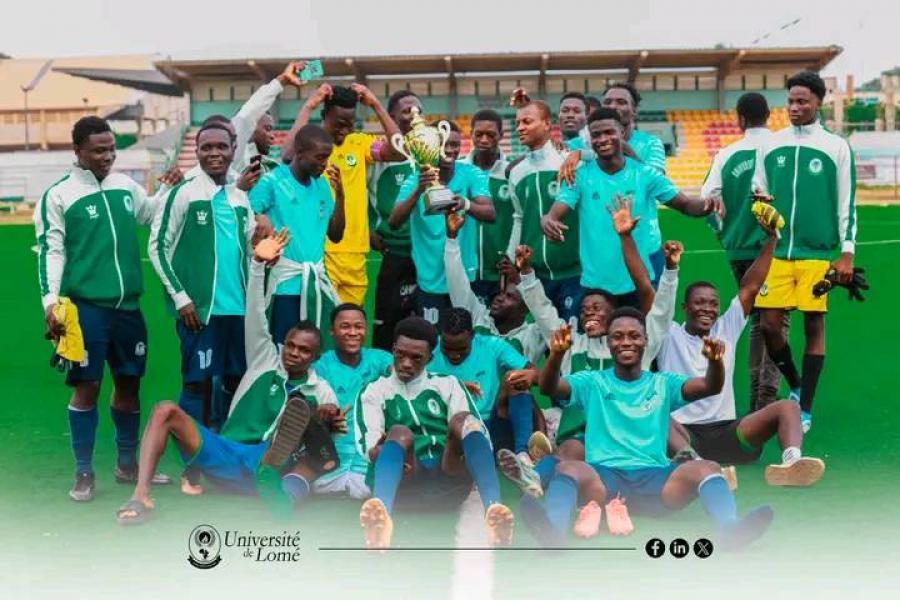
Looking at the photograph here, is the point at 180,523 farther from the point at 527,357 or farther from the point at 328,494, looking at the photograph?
the point at 527,357

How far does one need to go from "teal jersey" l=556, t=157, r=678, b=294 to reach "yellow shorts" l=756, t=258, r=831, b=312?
858 millimetres

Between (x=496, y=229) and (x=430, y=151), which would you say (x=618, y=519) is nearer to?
A: (x=430, y=151)

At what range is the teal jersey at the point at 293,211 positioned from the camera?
5.76 meters

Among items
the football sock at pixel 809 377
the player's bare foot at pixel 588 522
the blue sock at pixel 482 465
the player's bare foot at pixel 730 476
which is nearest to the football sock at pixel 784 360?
the football sock at pixel 809 377

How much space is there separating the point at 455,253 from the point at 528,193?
2.40 feet

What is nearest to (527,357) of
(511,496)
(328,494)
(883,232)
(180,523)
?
(511,496)

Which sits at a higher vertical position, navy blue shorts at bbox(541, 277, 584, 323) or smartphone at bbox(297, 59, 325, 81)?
smartphone at bbox(297, 59, 325, 81)

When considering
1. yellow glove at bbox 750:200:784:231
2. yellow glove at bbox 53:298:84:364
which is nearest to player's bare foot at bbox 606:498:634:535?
yellow glove at bbox 750:200:784:231

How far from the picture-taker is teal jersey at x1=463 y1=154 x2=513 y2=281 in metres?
6.91

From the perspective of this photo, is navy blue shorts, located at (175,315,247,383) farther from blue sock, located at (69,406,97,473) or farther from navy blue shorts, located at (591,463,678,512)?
navy blue shorts, located at (591,463,678,512)

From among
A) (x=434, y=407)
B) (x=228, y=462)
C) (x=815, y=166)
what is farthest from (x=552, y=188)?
(x=228, y=462)

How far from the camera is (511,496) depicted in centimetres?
498

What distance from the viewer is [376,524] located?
4125mm

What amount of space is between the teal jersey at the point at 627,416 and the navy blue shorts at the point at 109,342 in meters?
1.98
